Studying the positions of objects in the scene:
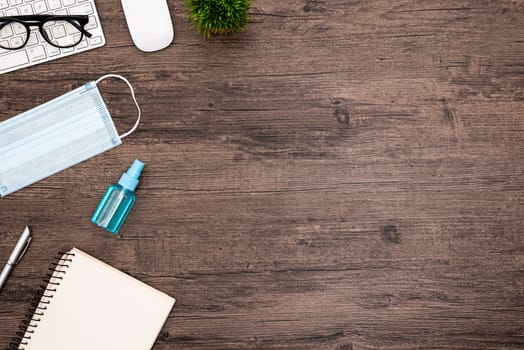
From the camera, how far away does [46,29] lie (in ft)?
2.97

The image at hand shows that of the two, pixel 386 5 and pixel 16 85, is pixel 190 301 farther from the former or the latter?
pixel 386 5

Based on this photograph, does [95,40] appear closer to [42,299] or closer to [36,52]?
[36,52]

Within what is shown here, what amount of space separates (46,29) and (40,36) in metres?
0.02

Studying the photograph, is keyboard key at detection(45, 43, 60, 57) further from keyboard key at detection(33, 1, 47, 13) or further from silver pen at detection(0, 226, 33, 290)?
silver pen at detection(0, 226, 33, 290)

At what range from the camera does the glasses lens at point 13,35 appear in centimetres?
90

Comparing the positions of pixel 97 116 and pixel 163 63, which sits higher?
pixel 163 63

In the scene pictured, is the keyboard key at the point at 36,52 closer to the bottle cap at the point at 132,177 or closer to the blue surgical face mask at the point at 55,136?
the blue surgical face mask at the point at 55,136

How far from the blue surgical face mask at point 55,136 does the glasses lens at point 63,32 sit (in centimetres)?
8

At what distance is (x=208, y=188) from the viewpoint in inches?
37.1

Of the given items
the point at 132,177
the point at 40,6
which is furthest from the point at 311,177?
the point at 40,6

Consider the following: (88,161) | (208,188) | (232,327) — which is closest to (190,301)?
(232,327)

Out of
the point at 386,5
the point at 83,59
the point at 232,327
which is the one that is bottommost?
the point at 232,327

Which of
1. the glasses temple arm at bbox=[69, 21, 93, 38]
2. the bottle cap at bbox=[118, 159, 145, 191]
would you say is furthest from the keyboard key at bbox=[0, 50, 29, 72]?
the bottle cap at bbox=[118, 159, 145, 191]

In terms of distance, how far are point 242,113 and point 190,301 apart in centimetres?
35
